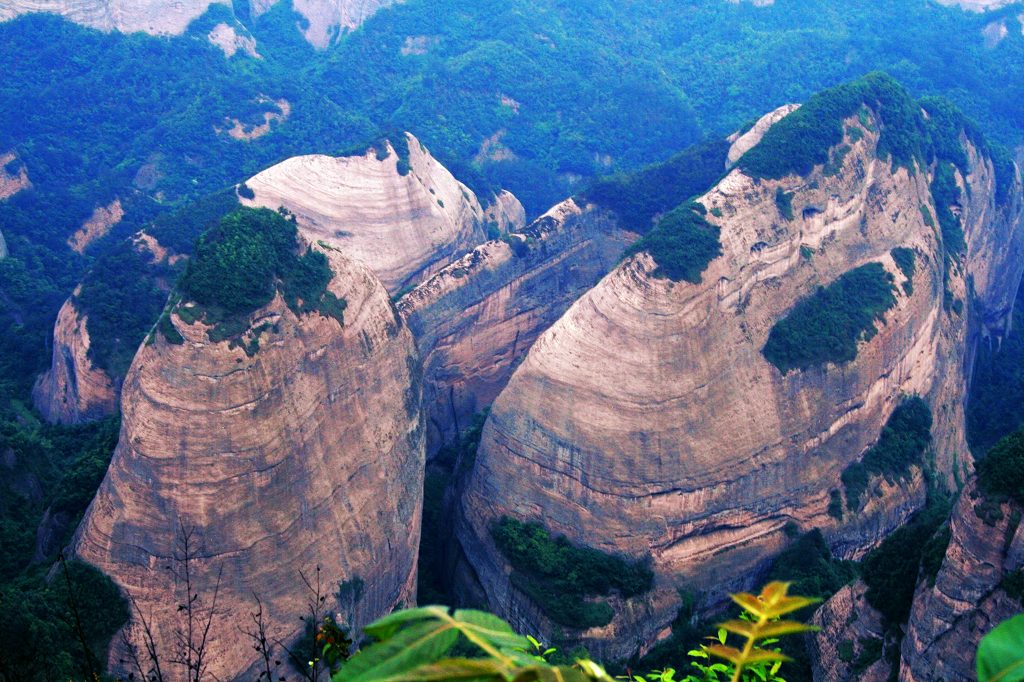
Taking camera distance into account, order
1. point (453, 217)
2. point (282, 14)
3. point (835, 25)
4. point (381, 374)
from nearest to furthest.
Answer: point (381, 374), point (453, 217), point (835, 25), point (282, 14)

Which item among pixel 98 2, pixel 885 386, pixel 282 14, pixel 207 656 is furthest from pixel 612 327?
pixel 282 14

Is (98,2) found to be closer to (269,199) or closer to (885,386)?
(269,199)

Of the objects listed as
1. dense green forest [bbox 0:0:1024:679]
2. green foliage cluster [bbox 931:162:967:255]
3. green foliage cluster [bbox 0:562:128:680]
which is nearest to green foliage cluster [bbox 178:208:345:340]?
dense green forest [bbox 0:0:1024:679]

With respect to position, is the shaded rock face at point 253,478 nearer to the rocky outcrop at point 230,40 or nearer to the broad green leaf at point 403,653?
the broad green leaf at point 403,653

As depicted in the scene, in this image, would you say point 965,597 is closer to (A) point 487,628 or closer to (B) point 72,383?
(A) point 487,628

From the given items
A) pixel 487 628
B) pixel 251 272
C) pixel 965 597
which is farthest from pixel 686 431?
pixel 487 628

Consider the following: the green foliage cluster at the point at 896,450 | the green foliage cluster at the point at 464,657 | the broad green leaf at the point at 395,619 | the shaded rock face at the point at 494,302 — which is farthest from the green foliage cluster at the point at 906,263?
the broad green leaf at the point at 395,619
